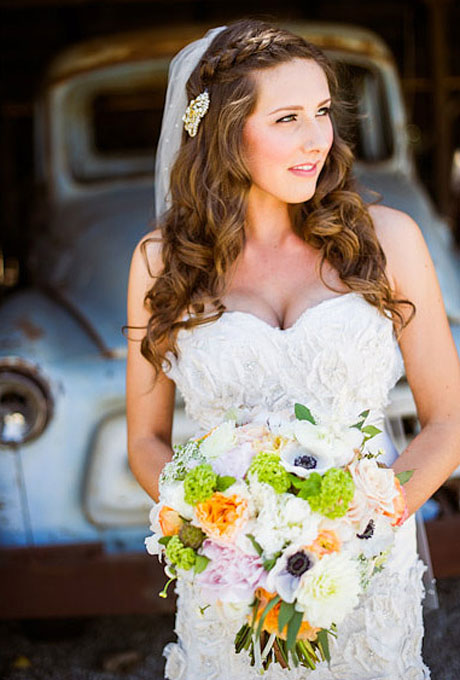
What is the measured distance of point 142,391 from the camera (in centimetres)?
224

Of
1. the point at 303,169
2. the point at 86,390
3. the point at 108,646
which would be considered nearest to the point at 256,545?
the point at 303,169

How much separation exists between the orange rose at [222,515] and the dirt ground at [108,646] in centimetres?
178

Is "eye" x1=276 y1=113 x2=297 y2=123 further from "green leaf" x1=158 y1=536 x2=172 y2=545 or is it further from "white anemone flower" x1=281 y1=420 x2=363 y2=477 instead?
"green leaf" x1=158 y1=536 x2=172 y2=545

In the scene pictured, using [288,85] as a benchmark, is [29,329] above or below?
below

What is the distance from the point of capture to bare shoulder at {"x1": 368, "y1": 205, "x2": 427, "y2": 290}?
2111mm

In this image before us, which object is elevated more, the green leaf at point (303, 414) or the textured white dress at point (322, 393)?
the green leaf at point (303, 414)

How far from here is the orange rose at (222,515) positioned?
58.6 inches

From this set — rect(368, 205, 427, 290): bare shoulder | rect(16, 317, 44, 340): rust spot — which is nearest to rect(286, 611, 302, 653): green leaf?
rect(368, 205, 427, 290): bare shoulder

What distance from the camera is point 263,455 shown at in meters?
1.54

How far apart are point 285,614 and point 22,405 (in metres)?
1.67

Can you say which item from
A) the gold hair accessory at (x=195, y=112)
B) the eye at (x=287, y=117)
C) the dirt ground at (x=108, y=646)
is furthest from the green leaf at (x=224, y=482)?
the dirt ground at (x=108, y=646)

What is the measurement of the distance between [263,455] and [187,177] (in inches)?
37.0

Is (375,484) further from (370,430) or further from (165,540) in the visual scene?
(165,540)

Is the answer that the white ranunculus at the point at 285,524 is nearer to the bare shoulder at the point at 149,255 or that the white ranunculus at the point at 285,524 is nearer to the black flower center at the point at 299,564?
the black flower center at the point at 299,564
